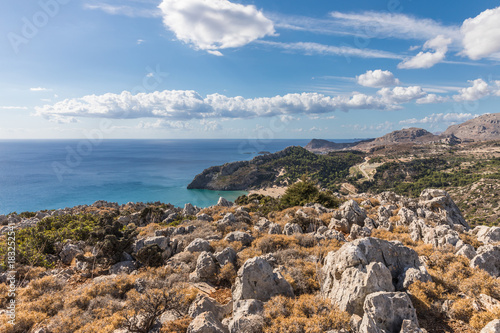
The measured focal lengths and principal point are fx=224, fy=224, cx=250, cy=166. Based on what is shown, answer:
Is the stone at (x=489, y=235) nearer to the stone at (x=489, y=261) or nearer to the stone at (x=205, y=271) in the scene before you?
the stone at (x=489, y=261)

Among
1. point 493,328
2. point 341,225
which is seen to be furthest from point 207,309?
point 341,225

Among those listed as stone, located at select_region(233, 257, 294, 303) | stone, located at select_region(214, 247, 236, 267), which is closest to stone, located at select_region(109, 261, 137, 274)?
stone, located at select_region(214, 247, 236, 267)

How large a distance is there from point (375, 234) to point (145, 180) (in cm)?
14721

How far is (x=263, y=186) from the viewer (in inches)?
5595

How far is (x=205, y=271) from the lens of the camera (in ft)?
40.6

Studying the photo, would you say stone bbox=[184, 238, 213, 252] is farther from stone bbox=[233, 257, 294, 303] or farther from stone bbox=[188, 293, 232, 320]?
stone bbox=[188, 293, 232, 320]

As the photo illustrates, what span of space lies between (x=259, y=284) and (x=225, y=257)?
448 cm

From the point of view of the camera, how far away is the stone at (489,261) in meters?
10.9

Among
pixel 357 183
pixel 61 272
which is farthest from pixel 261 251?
pixel 357 183

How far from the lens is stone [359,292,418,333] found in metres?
7.14

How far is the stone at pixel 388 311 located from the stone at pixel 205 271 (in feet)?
26.0

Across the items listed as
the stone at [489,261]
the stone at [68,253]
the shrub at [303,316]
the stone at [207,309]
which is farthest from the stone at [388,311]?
the stone at [68,253]

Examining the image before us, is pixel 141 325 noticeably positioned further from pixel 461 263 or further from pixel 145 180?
pixel 145 180

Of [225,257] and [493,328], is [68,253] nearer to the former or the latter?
[225,257]
